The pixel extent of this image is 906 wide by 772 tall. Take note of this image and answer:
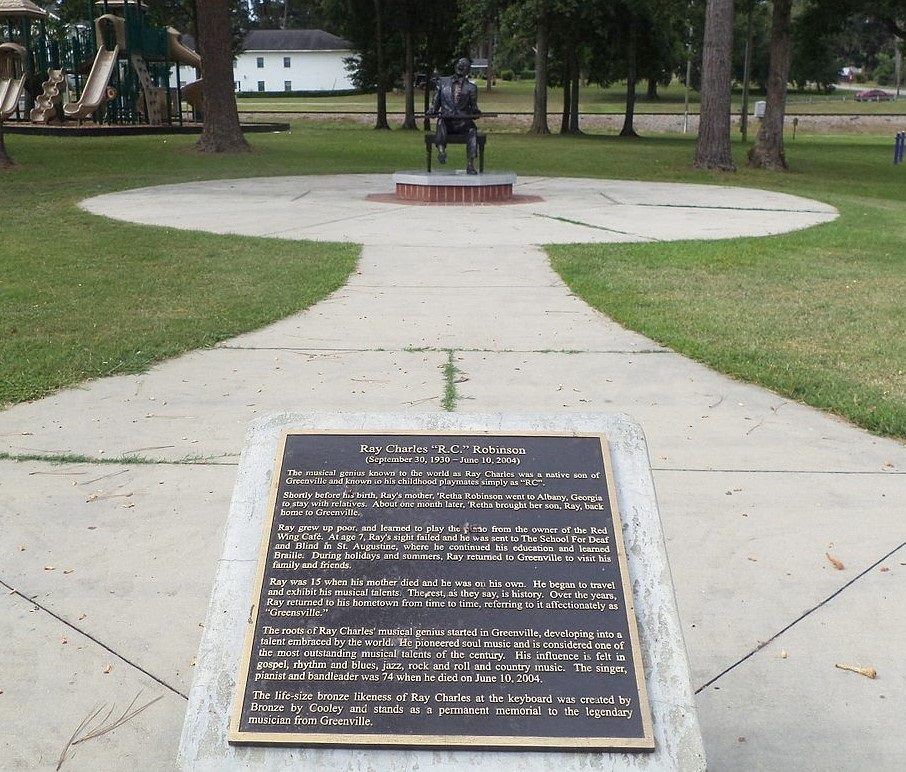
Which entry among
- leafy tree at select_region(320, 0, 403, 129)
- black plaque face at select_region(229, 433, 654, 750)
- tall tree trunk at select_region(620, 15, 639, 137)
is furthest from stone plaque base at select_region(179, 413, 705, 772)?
leafy tree at select_region(320, 0, 403, 129)

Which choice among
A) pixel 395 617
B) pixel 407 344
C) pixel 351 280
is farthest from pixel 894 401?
pixel 351 280

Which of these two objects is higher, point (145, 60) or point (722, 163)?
point (145, 60)

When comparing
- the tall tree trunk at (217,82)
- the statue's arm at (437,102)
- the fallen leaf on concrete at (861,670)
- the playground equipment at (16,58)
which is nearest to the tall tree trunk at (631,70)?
the tall tree trunk at (217,82)

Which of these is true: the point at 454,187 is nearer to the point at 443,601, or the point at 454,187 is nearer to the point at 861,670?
the point at 861,670

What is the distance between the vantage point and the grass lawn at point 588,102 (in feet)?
200

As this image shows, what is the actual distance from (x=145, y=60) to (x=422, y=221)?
27715mm

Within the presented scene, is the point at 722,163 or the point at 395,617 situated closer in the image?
the point at 395,617

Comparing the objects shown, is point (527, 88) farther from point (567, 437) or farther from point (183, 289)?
point (567, 437)

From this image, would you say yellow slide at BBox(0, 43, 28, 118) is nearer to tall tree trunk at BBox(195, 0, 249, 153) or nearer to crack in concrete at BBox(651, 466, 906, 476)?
tall tree trunk at BBox(195, 0, 249, 153)

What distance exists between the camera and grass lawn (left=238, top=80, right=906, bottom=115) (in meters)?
60.8

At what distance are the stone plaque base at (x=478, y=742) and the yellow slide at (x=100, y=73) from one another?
3474 cm

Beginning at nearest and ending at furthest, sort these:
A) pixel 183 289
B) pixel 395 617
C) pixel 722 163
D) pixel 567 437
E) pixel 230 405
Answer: pixel 395 617 → pixel 567 437 → pixel 230 405 → pixel 183 289 → pixel 722 163

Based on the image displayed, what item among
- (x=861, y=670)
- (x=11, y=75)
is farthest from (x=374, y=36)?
(x=861, y=670)

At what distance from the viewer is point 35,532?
4.25 meters
